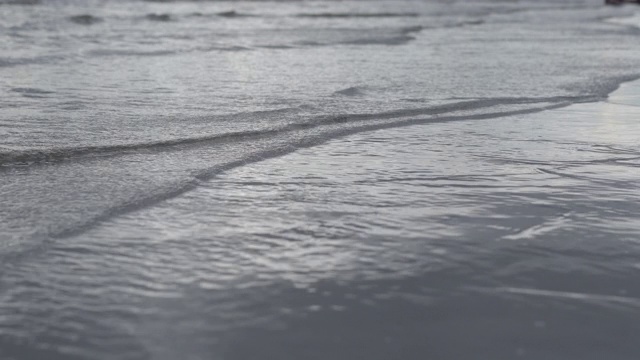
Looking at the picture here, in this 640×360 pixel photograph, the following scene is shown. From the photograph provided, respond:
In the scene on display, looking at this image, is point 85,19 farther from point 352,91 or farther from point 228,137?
point 228,137

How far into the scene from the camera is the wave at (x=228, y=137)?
4219 mm

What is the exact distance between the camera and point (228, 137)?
4.82 m

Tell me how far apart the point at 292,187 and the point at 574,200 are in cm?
110

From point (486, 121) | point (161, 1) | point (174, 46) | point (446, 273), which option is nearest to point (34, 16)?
point (174, 46)

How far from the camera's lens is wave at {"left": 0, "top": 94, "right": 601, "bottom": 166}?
4219 millimetres

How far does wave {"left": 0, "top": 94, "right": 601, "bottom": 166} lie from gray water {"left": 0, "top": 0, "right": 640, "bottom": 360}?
2 cm

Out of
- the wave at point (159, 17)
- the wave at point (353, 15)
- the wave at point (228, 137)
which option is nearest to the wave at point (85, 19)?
the wave at point (159, 17)

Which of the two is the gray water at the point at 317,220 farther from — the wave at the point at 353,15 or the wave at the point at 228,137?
the wave at the point at 353,15

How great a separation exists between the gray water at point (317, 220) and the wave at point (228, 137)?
0.02m

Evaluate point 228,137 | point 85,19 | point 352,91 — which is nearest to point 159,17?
point 85,19

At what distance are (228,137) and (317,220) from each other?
169 cm

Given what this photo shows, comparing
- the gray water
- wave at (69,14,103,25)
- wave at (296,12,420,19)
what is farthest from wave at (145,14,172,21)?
the gray water

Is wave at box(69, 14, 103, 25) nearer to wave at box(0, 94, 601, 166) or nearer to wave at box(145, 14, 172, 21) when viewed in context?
wave at box(145, 14, 172, 21)

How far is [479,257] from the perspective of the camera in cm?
285
